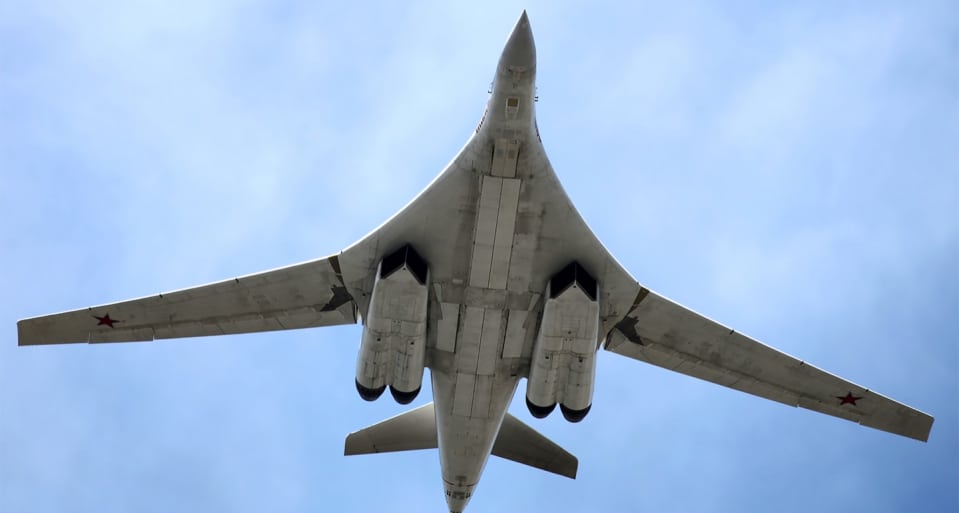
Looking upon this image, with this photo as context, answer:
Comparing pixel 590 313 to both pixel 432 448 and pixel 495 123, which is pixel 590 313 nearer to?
pixel 495 123

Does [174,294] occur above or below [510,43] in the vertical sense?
below

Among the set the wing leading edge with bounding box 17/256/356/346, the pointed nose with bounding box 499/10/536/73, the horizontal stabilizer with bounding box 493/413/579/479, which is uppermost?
the pointed nose with bounding box 499/10/536/73

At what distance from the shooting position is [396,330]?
802 inches

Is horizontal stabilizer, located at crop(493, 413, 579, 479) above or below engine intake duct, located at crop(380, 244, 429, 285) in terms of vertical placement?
below

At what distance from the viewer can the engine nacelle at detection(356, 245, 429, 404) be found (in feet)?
64.7

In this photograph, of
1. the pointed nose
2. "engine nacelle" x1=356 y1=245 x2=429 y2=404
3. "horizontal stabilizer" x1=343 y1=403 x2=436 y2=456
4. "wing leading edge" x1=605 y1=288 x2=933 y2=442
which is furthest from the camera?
"horizontal stabilizer" x1=343 y1=403 x2=436 y2=456

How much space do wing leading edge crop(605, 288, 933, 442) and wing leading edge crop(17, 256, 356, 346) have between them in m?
7.56

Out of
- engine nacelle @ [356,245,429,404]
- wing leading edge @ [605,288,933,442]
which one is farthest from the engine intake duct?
wing leading edge @ [605,288,933,442]

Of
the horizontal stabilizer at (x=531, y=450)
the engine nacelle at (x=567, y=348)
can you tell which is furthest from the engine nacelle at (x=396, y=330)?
the horizontal stabilizer at (x=531, y=450)

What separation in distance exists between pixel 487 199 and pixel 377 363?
16.2 feet

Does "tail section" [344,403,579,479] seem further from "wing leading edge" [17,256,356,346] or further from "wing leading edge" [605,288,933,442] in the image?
"wing leading edge" [605,288,933,442]

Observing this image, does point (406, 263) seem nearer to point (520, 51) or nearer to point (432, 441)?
point (520, 51)

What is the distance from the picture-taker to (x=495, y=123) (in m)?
18.6

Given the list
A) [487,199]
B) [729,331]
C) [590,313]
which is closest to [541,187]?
[487,199]
